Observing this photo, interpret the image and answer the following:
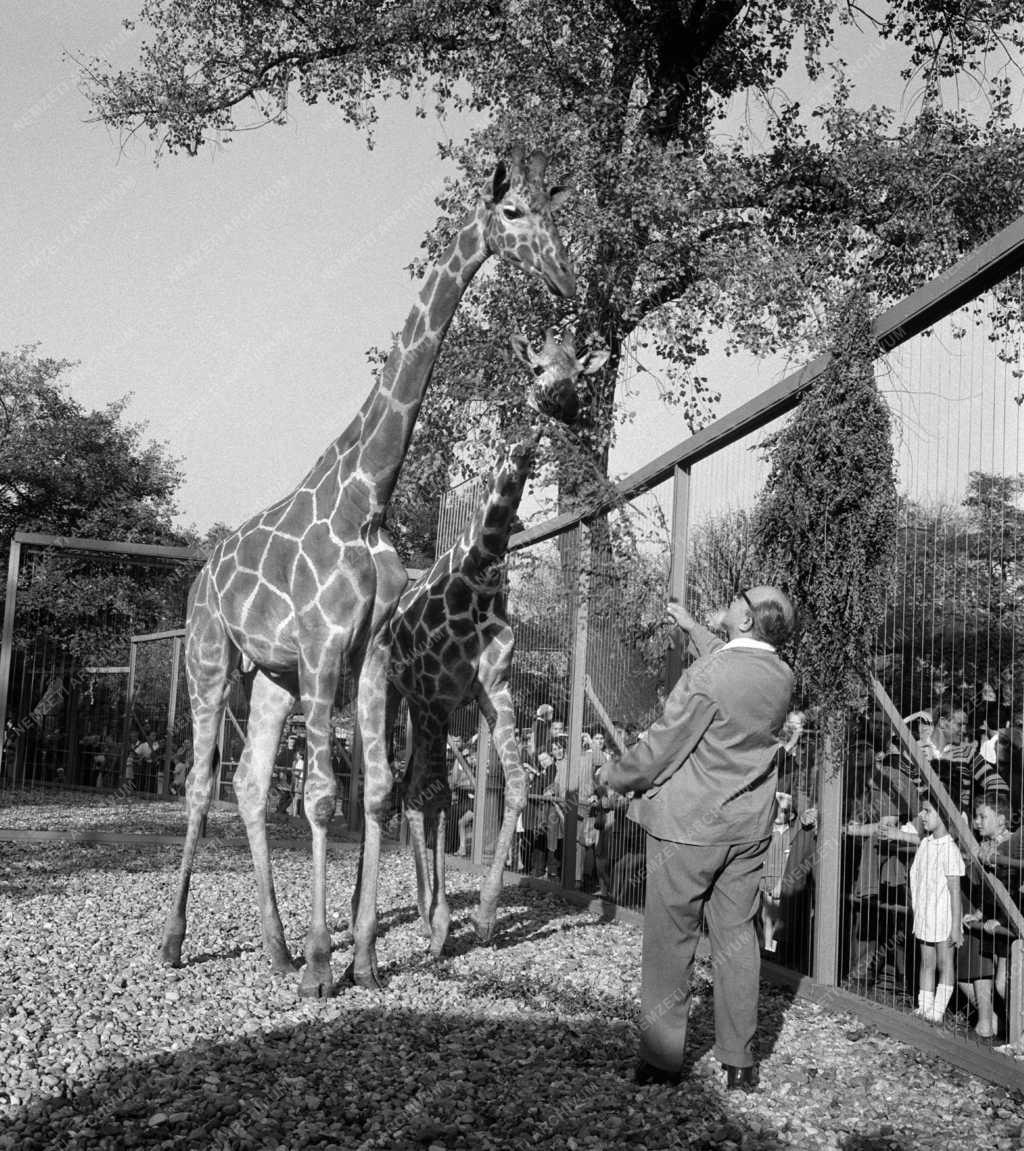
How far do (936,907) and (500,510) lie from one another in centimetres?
397

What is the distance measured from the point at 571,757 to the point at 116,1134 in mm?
6409

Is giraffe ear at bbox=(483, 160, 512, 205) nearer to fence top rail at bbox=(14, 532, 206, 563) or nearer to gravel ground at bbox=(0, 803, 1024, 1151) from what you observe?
gravel ground at bbox=(0, 803, 1024, 1151)

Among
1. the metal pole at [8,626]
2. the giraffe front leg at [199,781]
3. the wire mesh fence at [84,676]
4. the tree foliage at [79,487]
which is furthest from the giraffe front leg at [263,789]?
the tree foliage at [79,487]

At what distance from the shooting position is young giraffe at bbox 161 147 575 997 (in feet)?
21.3

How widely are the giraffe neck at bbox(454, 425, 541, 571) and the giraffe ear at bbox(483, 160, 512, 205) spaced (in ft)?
5.17

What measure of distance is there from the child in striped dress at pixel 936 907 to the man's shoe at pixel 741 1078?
1.15 m

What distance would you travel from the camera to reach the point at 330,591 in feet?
21.6

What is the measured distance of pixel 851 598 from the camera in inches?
236

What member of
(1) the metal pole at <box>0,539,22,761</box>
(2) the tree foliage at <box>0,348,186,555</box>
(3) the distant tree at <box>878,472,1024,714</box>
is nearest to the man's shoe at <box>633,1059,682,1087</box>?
(3) the distant tree at <box>878,472,1024,714</box>

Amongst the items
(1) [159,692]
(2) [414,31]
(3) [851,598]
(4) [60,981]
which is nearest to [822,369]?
(3) [851,598]

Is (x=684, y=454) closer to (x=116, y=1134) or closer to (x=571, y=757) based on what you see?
(x=571, y=757)

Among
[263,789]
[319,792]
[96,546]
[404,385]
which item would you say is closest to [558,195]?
[404,385]

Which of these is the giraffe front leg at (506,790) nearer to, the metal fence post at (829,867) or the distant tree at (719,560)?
the distant tree at (719,560)

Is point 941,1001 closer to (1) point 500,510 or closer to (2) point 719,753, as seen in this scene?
(2) point 719,753
